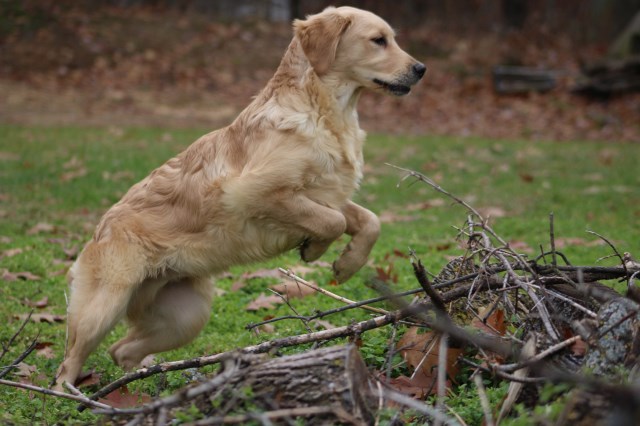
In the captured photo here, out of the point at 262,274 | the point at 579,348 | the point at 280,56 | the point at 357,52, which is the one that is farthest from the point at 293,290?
the point at 280,56

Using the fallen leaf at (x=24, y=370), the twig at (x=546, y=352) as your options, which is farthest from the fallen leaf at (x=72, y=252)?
the twig at (x=546, y=352)

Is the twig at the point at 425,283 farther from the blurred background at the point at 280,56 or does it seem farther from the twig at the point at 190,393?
the blurred background at the point at 280,56

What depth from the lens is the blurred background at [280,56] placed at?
1839 centimetres

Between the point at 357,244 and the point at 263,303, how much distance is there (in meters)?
1.30

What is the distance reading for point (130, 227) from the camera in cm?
534

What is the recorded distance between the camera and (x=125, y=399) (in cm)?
434

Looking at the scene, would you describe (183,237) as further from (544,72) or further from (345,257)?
(544,72)

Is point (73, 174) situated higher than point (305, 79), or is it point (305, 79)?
point (305, 79)

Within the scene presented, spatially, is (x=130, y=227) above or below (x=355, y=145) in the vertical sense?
below

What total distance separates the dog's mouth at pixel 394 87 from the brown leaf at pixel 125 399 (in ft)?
8.76

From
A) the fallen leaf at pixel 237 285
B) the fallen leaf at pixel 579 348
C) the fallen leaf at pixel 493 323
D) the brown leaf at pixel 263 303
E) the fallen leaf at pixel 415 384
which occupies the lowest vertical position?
the fallen leaf at pixel 237 285

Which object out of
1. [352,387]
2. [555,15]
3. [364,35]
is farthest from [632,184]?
[555,15]

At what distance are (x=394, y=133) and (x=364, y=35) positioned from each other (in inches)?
459

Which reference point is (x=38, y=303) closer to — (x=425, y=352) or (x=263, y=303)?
(x=263, y=303)
